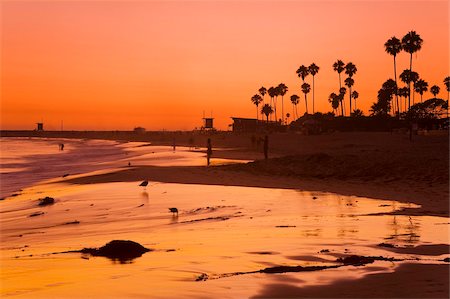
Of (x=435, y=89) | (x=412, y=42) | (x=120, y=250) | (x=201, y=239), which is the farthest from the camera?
(x=435, y=89)

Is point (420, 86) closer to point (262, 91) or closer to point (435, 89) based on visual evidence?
point (435, 89)

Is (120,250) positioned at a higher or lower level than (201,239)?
higher

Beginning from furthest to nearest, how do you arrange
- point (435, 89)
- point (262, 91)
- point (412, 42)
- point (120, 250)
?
point (262, 91) → point (435, 89) → point (412, 42) → point (120, 250)

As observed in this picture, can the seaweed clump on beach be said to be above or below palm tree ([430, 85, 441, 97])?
below

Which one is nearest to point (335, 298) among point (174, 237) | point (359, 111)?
point (174, 237)

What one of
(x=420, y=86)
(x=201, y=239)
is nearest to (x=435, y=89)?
(x=420, y=86)

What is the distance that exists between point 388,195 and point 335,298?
14778 mm

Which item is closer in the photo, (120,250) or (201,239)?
→ (120,250)

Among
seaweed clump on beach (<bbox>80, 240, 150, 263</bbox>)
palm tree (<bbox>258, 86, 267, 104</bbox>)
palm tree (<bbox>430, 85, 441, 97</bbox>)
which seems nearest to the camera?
seaweed clump on beach (<bbox>80, 240, 150, 263</bbox>)

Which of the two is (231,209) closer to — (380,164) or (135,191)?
(135,191)

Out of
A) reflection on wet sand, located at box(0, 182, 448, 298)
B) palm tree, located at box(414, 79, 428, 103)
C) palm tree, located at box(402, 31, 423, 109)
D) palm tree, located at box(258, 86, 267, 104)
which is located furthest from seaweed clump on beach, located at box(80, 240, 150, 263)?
palm tree, located at box(258, 86, 267, 104)

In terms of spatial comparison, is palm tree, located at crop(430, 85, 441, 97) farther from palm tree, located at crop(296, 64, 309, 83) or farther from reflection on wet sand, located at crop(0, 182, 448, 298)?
reflection on wet sand, located at crop(0, 182, 448, 298)

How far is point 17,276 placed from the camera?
9312 millimetres

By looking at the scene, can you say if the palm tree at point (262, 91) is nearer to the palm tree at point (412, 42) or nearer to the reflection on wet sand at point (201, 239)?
the palm tree at point (412, 42)
